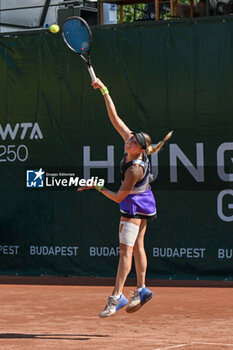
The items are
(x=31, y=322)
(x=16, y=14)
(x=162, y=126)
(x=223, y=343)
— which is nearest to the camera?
(x=223, y=343)

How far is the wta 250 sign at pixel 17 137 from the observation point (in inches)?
482

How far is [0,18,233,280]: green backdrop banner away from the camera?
11.2 meters

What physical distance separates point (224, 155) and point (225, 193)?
0.53 m

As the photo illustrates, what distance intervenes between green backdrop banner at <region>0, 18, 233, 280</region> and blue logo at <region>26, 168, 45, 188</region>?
0.05ft

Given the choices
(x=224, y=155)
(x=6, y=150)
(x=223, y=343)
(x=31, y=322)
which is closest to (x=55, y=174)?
(x=6, y=150)

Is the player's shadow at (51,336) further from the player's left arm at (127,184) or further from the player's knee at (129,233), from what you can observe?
the player's left arm at (127,184)

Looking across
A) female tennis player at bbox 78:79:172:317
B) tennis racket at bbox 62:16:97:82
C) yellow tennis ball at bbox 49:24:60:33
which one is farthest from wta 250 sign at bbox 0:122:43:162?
female tennis player at bbox 78:79:172:317

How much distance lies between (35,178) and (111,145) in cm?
132

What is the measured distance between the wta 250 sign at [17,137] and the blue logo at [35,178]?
0.25 m

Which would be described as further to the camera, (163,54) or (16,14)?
(16,14)

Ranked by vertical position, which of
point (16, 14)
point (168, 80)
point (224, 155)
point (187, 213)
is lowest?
point (187, 213)

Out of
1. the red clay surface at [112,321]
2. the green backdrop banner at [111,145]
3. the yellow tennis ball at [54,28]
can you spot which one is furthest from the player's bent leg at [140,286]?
the yellow tennis ball at [54,28]

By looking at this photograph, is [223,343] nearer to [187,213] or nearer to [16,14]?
[187,213]

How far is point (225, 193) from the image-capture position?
11109 millimetres
